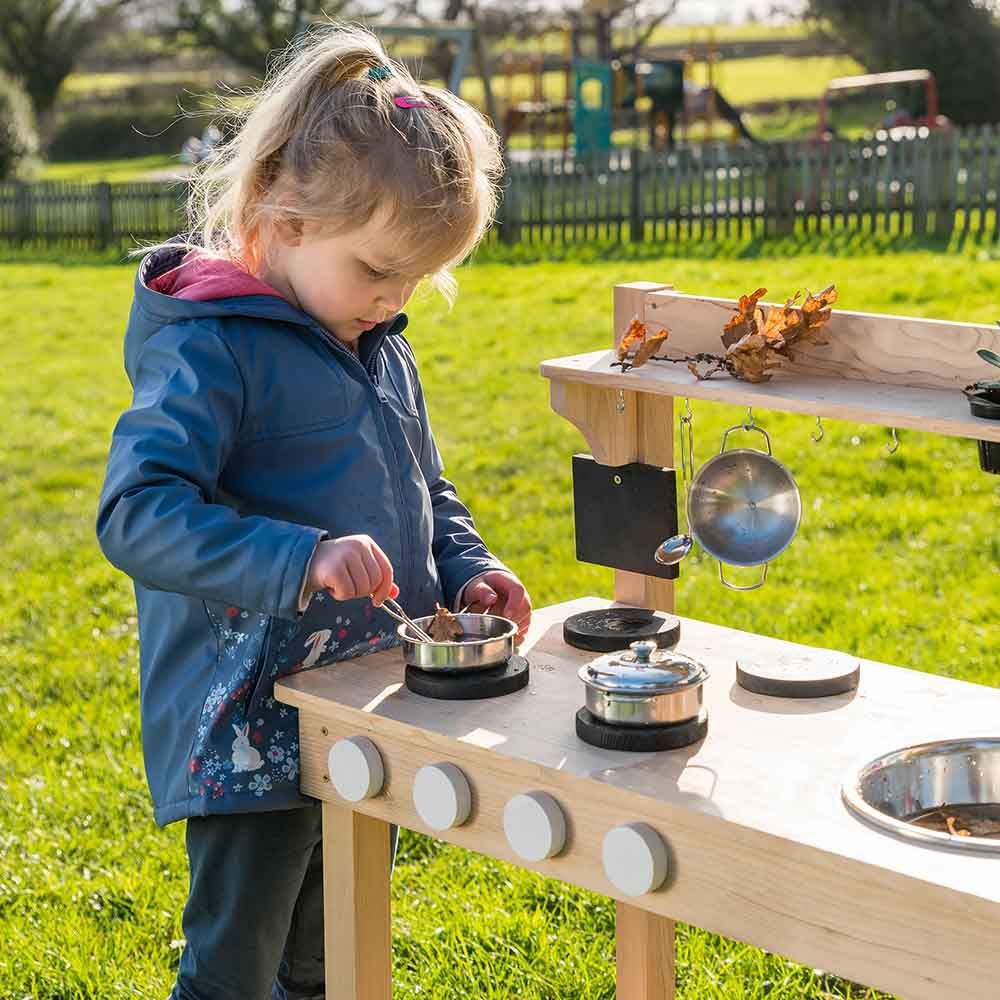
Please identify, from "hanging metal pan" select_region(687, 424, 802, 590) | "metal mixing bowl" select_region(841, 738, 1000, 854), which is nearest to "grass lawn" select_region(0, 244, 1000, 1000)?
"hanging metal pan" select_region(687, 424, 802, 590)

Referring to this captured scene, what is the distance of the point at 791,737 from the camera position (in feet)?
6.36

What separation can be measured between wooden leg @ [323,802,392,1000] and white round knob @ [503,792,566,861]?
355 millimetres

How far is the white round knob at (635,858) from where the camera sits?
Result: 1.71m

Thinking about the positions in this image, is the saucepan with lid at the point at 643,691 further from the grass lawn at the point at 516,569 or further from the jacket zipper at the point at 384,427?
the grass lawn at the point at 516,569

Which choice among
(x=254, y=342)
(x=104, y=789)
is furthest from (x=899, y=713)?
(x=104, y=789)

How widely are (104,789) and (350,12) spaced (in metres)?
28.5

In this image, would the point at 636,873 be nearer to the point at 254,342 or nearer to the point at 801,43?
the point at 254,342

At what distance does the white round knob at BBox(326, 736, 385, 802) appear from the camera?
6.57 feet

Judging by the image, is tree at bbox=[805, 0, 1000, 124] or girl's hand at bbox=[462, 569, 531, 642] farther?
tree at bbox=[805, 0, 1000, 124]

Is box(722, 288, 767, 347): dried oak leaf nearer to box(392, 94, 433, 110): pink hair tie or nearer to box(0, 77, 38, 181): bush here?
box(392, 94, 433, 110): pink hair tie

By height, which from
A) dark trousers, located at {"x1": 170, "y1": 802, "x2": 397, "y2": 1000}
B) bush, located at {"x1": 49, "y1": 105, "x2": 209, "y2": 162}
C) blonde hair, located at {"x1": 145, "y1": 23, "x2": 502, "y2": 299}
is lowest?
dark trousers, located at {"x1": 170, "y1": 802, "x2": 397, "y2": 1000}

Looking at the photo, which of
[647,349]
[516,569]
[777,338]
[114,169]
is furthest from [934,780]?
[114,169]

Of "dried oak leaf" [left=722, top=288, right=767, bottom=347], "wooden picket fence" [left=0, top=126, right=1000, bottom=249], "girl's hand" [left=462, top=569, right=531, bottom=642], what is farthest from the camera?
"wooden picket fence" [left=0, top=126, right=1000, bottom=249]

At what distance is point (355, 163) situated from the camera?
206 cm
